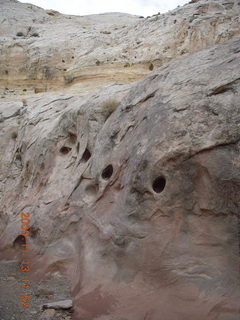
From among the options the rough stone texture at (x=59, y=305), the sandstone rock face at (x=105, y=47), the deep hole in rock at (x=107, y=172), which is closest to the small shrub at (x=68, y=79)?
the sandstone rock face at (x=105, y=47)

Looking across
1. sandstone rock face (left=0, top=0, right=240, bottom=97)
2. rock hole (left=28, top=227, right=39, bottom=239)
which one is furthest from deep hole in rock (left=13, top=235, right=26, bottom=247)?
sandstone rock face (left=0, top=0, right=240, bottom=97)

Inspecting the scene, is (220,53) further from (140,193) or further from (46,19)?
(46,19)

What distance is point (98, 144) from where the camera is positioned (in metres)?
7.76

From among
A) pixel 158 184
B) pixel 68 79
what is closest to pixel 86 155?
pixel 158 184

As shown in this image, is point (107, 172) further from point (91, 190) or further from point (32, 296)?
point (32, 296)

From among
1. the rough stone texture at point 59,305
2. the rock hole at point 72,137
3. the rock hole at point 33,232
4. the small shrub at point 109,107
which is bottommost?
the rough stone texture at point 59,305

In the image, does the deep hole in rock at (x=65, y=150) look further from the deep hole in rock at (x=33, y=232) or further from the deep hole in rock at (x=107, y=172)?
the deep hole in rock at (x=107, y=172)

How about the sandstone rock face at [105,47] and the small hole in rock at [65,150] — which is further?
the sandstone rock face at [105,47]

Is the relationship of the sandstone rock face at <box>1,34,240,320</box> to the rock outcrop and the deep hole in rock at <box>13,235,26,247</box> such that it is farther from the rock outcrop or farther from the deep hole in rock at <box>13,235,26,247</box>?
the deep hole in rock at <box>13,235,26,247</box>

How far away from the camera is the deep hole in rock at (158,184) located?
5.73 meters

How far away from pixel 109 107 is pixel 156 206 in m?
3.82
